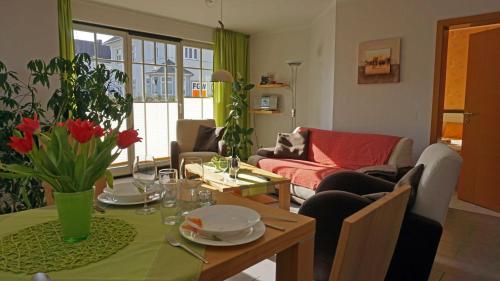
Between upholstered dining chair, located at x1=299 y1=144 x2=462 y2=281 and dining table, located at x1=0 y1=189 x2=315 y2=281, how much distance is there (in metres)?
0.55

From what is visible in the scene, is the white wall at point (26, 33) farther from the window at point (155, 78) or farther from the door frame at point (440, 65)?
the door frame at point (440, 65)

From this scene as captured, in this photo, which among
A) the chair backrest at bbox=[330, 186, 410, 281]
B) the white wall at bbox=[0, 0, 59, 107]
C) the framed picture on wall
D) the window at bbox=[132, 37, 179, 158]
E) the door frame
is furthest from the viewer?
the window at bbox=[132, 37, 179, 158]

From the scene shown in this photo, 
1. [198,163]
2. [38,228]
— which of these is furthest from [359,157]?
[38,228]

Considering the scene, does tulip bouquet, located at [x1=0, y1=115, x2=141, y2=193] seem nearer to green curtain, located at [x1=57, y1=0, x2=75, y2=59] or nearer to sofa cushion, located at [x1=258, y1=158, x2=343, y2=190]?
sofa cushion, located at [x1=258, y1=158, x2=343, y2=190]

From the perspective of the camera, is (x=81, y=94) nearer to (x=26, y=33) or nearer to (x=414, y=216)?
(x=26, y=33)

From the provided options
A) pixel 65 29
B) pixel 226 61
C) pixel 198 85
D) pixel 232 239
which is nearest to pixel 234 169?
pixel 232 239

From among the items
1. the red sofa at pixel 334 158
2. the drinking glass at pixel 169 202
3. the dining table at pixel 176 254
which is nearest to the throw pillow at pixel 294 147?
the red sofa at pixel 334 158

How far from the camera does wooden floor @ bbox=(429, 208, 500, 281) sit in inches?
84.7

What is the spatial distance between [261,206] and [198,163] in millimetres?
455

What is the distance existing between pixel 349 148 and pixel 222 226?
3.04m

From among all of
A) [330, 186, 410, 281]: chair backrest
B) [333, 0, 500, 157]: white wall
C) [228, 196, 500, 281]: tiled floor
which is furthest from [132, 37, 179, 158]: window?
[330, 186, 410, 281]: chair backrest

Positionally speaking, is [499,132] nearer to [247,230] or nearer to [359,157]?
[359,157]

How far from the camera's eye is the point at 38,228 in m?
1.09

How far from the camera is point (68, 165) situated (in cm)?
95
